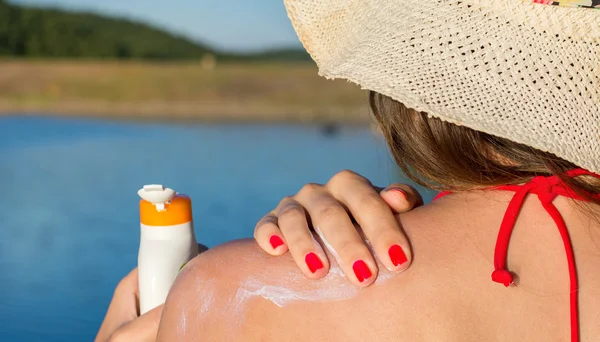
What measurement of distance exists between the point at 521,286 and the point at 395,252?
0.14 meters

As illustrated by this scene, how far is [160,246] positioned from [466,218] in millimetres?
521

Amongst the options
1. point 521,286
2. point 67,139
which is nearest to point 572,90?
point 521,286

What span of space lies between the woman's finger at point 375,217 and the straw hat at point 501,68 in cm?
12

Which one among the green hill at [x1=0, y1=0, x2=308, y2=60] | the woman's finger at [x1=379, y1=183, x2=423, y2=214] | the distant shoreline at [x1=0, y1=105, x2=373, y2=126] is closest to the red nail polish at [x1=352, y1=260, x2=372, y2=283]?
the woman's finger at [x1=379, y1=183, x2=423, y2=214]

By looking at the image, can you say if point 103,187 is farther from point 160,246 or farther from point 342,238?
→ point 342,238

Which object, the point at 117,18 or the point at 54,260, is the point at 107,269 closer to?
the point at 54,260

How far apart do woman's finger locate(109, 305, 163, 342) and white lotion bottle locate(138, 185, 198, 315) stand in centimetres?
16

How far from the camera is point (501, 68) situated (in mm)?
843

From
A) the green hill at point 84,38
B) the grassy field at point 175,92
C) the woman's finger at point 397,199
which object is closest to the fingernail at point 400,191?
the woman's finger at point 397,199

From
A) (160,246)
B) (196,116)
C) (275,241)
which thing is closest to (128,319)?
(160,246)

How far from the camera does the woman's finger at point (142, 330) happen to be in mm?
997

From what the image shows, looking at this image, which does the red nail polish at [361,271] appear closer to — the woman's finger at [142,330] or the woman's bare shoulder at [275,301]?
the woman's bare shoulder at [275,301]

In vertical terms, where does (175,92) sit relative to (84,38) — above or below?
above

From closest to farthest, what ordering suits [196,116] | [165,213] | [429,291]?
1. [429,291]
2. [165,213]
3. [196,116]
